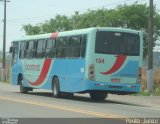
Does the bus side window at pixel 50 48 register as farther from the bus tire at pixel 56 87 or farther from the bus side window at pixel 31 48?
the bus side window at pixel 31 48

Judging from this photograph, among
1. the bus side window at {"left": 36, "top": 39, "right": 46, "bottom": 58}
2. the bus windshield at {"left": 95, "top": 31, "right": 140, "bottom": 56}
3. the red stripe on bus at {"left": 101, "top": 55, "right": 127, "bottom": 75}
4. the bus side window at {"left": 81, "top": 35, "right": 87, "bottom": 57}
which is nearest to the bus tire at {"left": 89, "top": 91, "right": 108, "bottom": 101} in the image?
the red stripe on bus at {"left": 101, "top": 55, "right": 127, "bottom": 75}

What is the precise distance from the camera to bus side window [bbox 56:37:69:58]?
28.2 meters

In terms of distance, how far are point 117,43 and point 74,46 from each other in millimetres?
2103

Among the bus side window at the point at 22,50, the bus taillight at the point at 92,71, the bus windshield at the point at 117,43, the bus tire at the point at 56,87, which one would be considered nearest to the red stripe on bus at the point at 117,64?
the bus windshield at the point at 117,43

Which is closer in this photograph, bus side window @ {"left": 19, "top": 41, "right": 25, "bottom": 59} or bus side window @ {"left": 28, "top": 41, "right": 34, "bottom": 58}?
bus side window @ {"left": 28, "top": 41, "right": 34, "bottom": 58}

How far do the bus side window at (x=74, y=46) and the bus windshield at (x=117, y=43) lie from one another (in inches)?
47.4

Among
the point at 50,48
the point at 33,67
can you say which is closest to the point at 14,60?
the point at 33,67

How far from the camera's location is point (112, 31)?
26.2 meters

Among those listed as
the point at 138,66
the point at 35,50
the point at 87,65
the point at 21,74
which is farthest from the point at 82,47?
the point at 21,74

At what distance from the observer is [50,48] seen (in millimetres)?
30000

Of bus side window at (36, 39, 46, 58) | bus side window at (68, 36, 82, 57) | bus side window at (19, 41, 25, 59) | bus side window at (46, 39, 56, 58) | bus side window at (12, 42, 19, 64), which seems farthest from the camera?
bus side window at (12, 42, 19, 64)

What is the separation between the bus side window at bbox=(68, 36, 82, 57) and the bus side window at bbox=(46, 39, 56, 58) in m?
2.03

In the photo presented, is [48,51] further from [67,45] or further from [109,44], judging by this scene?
[109,44]

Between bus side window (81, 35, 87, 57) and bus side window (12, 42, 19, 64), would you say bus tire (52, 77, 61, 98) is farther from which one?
bus side window (12, 42, 19, 64)
